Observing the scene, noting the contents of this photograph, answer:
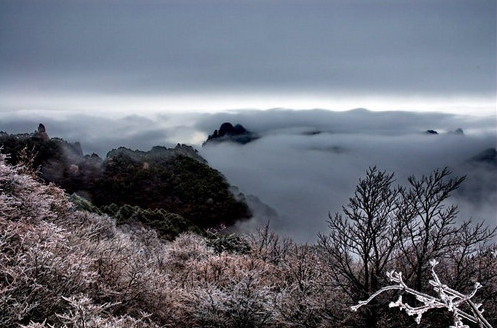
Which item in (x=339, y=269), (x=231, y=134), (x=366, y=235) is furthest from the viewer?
(x=231, y=134)

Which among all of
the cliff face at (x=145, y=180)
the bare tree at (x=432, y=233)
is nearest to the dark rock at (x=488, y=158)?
the cliff face at (x=145, y=180)

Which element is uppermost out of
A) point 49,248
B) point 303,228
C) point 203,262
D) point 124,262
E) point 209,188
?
point 49,248

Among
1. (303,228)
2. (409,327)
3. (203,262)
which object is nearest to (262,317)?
(409,327)

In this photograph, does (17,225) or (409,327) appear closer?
(17,225)

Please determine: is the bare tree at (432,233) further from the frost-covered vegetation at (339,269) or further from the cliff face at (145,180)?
the cliff face at (145,180)

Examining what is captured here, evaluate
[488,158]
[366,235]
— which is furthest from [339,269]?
[488,158]

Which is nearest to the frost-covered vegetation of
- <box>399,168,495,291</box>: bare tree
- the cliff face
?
<box>399,168,495,291</box>: bare tree

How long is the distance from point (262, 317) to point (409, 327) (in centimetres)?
621

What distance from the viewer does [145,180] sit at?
93.6 meters

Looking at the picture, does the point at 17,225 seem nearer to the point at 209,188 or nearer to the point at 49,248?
the point at 49,248

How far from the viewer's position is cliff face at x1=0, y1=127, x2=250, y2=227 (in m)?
86.1

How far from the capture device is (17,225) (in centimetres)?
1458

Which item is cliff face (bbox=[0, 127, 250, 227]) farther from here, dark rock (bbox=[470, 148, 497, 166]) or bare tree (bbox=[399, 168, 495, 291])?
bare tree (bbox=[399, 168, 495, 291])

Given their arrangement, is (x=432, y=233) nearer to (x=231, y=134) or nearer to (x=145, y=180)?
(x=145, y=180)
